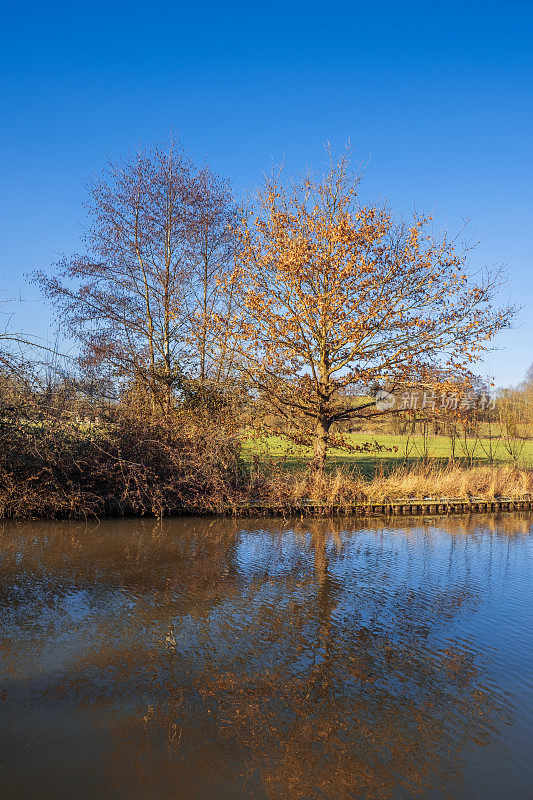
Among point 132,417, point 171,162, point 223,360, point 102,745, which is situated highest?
point 171,162

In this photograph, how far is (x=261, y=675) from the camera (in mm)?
5000

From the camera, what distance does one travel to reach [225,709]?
14.4 feet

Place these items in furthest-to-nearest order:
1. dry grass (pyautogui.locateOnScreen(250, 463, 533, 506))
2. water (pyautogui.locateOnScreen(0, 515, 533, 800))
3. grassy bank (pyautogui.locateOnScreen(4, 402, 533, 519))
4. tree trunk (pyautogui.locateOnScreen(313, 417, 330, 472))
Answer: tree trunk (pyautogui.locateOnScreen(313, 417, 330, 472)) < dry grass (pyautogui.locateOnScreen(250, 463, 533, 506)) < grassy bank (pyautogui.locateOnScreen(4, 402, 533, 519)) < water (pyautogui.locateOnScreen(0, 515, 533, 800))

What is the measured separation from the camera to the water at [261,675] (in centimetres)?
363

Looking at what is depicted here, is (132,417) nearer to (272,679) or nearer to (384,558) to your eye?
(384,558)

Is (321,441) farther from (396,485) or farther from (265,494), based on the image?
(265,494)

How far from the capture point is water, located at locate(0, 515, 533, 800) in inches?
143

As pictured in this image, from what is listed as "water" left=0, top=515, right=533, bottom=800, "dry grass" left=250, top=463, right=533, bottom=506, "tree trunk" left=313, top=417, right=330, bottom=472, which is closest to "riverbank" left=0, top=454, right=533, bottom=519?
"dry grass" left=250, top=463, right=533, bottom=506

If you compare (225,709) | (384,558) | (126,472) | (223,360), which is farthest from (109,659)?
(223,360)

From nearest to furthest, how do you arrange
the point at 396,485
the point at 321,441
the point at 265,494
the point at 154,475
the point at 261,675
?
the point at 261,675 → the point at 154,475 → the point at 265,494 → the point at 396,485 → the point at 321,441

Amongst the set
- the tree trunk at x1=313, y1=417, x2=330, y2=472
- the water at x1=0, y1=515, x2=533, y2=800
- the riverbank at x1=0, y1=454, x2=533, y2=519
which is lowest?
the water at x1=0, y1=515, x2=533, y2=800

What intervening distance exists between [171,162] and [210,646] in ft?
55.0

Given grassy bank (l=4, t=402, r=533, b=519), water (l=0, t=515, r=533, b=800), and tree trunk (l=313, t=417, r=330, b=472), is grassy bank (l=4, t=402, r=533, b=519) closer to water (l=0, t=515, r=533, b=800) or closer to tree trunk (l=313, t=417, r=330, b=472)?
tree trunk (l=313, t=417, r=330, b=472)

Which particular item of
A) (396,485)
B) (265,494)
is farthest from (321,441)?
(265,494)
